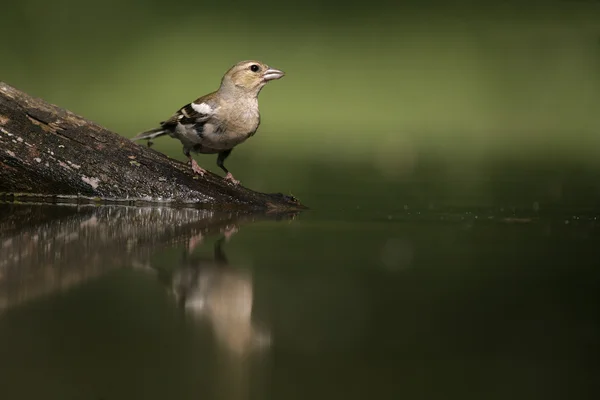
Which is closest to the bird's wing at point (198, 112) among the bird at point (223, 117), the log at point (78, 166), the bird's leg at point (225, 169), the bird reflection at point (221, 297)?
the bird at point (223, 117)

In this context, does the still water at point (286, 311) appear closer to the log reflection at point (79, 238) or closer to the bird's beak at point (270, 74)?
the log reflection at point (79, 238)

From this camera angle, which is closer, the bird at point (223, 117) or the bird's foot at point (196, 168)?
the bird at point (223, 117)

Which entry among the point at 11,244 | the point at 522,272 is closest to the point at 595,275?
the point at 522,272

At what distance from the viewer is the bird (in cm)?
572

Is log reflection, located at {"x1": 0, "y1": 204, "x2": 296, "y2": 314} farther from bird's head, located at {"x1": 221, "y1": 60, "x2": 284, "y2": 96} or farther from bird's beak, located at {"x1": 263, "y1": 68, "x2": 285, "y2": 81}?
bird's beak, located at {"x1": 263, "y1": 68, "x2": 285, "y2": 81}

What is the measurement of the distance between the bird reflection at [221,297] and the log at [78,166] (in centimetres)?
158

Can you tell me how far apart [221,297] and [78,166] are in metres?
2.58

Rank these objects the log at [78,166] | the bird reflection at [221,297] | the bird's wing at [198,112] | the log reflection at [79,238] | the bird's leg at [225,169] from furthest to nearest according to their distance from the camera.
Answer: the bird's leg at [225,169] < the bird's wing at [198,112] < the log at [78,166] < the log reflection at [79,238] < the bird reflection at [221,297]

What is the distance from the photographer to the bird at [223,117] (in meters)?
5.72

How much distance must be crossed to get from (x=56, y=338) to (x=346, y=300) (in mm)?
1063

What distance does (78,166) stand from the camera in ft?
18.5

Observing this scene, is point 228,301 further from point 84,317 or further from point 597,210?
point 597,210

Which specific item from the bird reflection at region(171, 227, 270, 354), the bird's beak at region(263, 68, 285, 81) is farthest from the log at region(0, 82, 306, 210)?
the bird reflection at region(171, 227, 270, 354)

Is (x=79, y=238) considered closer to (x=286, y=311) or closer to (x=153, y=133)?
(x=286, y=311)
